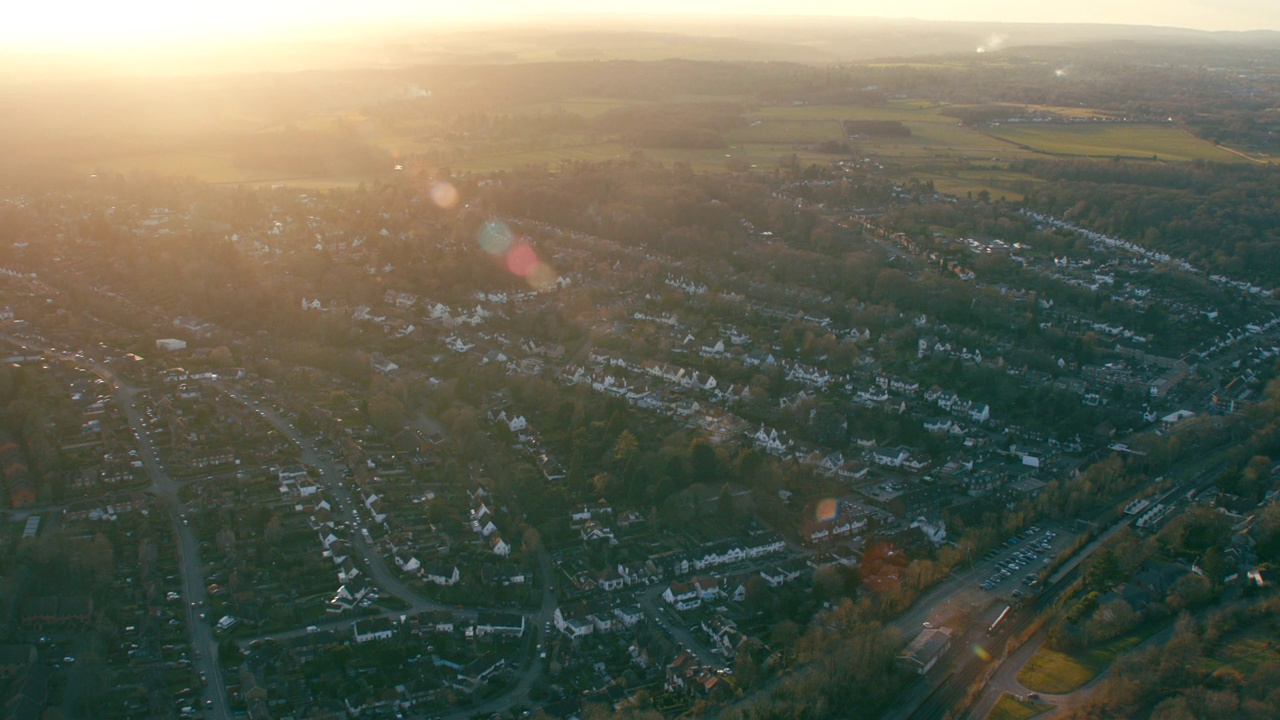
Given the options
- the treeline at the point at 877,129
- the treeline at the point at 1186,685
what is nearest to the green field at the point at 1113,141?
the treeline at the point at 877,129

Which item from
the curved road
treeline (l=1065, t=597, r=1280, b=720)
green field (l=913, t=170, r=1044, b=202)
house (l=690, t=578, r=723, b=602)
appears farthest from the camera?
green field (l=913, t=170, r=1044, b=202)

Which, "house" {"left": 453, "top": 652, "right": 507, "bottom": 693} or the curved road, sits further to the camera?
"house" {"left": 453, "top": 652, "right": 507, "bottom": 693}

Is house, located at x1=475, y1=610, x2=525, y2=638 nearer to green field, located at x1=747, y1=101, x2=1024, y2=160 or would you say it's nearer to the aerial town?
the aerial town

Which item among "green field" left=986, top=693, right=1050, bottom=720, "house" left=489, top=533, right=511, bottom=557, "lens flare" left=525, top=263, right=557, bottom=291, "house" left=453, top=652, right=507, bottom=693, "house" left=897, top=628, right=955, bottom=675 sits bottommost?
"green field" left=986, top=693, right=1050, bottom=720

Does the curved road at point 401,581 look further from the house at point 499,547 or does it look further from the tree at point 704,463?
the tree at point 704,463

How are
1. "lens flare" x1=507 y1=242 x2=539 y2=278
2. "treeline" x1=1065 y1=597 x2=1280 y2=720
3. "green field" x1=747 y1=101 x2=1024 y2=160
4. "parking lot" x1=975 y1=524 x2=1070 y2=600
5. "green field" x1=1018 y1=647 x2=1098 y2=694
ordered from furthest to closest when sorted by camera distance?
"green field" x1=747 y1=101 x2=1024 y2=160, "lens flare" x1=507 y1=242 x2=539 y2=278, "parking lot" x1=975 y1=524 x2=1070 y2=600, "green field" x1=1018 y1=647 x2=1098 y2=694, "treeline" x1=1065 y1=597 x2=1280 y2=720

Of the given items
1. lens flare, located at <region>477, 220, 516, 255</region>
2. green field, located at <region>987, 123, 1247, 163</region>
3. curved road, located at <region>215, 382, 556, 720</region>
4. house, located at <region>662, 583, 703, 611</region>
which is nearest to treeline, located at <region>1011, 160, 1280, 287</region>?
green field, located at <region>987, 123, 1247, 163</region>

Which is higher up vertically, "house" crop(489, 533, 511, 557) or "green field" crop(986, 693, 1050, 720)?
"house" crop(489, 533, 511, 557)
